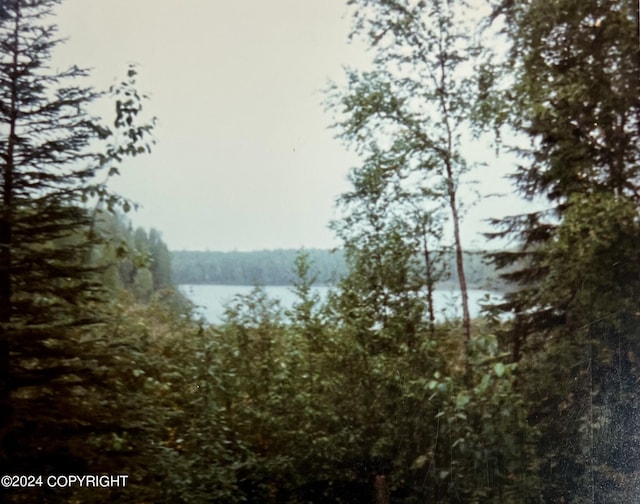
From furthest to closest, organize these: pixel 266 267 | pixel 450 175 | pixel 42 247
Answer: pixel 450 175, pixel 266 267, pixel 42 247

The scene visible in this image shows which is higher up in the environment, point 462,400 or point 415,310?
point 415,310

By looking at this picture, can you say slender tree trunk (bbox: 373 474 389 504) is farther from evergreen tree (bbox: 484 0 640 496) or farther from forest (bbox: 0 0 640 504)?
evergreen tree (bbox: 484 0 640 496)

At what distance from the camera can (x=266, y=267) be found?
154cm

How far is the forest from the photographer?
1375mm

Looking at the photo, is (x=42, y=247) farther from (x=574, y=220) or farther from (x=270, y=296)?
(x=574, y=220)

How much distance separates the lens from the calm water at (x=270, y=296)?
4.90 ft

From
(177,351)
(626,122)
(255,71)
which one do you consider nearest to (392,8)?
(255,71)

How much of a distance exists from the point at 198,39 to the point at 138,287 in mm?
707

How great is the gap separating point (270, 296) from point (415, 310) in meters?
0.47

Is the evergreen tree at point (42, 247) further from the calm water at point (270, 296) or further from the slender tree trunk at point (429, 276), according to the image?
the slender tree trunk at point (429, 276)

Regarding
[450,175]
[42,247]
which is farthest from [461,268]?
[42,247]

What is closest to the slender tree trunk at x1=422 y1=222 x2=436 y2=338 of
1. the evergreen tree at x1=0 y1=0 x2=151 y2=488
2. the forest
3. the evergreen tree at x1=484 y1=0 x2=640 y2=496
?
the forest

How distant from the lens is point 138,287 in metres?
1.41

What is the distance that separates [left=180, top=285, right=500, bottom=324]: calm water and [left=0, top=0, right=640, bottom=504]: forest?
0.02 metres
